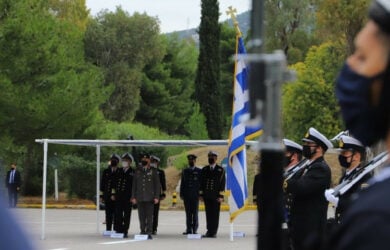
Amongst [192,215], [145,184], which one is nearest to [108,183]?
[145,184]

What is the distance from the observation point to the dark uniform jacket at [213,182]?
21953mm

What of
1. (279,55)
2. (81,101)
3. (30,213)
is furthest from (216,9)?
(279,55)

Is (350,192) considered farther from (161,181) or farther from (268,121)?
(161,181)

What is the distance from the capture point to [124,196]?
21.8 meters

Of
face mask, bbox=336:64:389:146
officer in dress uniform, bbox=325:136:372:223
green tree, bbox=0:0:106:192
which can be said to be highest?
green tree, bbox=0:0:106:192

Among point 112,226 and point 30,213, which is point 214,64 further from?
point 112,226

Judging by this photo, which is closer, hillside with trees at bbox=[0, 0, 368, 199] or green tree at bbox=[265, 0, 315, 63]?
hillside with trees at bbox=[0, 0, 368, 199]

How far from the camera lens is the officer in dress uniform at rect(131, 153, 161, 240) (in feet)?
69.4

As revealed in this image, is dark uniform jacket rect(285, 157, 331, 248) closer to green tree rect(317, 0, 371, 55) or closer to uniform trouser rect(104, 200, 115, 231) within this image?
uniform trouser rect(104, 200, 115, 231)

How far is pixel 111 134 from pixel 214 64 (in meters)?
16.3

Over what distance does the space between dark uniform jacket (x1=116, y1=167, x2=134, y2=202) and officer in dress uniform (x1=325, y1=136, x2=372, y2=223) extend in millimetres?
10089

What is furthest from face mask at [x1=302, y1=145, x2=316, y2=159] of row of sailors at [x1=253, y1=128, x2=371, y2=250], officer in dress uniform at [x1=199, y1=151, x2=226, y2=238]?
officer in dress uniform at [x1=199, y1=151, x2=226, y2=238]

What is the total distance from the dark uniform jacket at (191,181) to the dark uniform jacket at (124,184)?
1229 mm

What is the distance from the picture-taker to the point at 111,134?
145 feet
